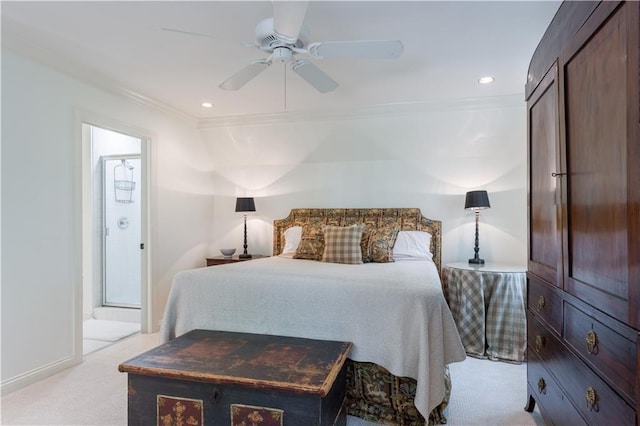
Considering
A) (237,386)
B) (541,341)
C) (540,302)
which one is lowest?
(237,386)

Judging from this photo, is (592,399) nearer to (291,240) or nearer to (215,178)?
(291,240)

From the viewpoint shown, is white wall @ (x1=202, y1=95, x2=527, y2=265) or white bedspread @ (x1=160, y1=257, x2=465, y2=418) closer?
white bedspread @ (x1=160, y1=257, x2=465, y2=418)

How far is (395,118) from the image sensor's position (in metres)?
4.03

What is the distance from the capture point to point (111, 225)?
4820 millimetres

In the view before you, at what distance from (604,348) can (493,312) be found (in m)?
2.12

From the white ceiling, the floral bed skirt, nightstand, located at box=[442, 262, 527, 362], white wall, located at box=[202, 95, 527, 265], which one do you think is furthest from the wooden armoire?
white wall, located at box=[202, 95, 527, 265]

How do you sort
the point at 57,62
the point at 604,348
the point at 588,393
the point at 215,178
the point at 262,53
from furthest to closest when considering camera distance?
the point at 215,178 < the point at 57,62 < the point at 262,53 < the point at 588,393 < the point at 604,348

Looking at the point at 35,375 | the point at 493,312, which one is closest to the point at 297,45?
the point at 493,312

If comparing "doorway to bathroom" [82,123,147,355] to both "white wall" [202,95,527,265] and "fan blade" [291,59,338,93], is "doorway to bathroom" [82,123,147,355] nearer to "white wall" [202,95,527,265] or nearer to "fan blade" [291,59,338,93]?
"white wall" [202,95,527,265]

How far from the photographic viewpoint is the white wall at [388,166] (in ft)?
12.8

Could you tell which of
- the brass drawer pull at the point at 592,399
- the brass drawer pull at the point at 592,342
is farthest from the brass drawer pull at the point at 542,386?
the brass drawer pull at the point at 592,342

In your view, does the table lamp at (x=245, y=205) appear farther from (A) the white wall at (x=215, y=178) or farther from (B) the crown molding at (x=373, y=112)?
(B) the crown molding at (x=373, y=112)

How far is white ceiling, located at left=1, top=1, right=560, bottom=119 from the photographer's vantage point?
2121mm

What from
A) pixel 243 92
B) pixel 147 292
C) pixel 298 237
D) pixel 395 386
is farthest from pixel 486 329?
pixel 147 292
